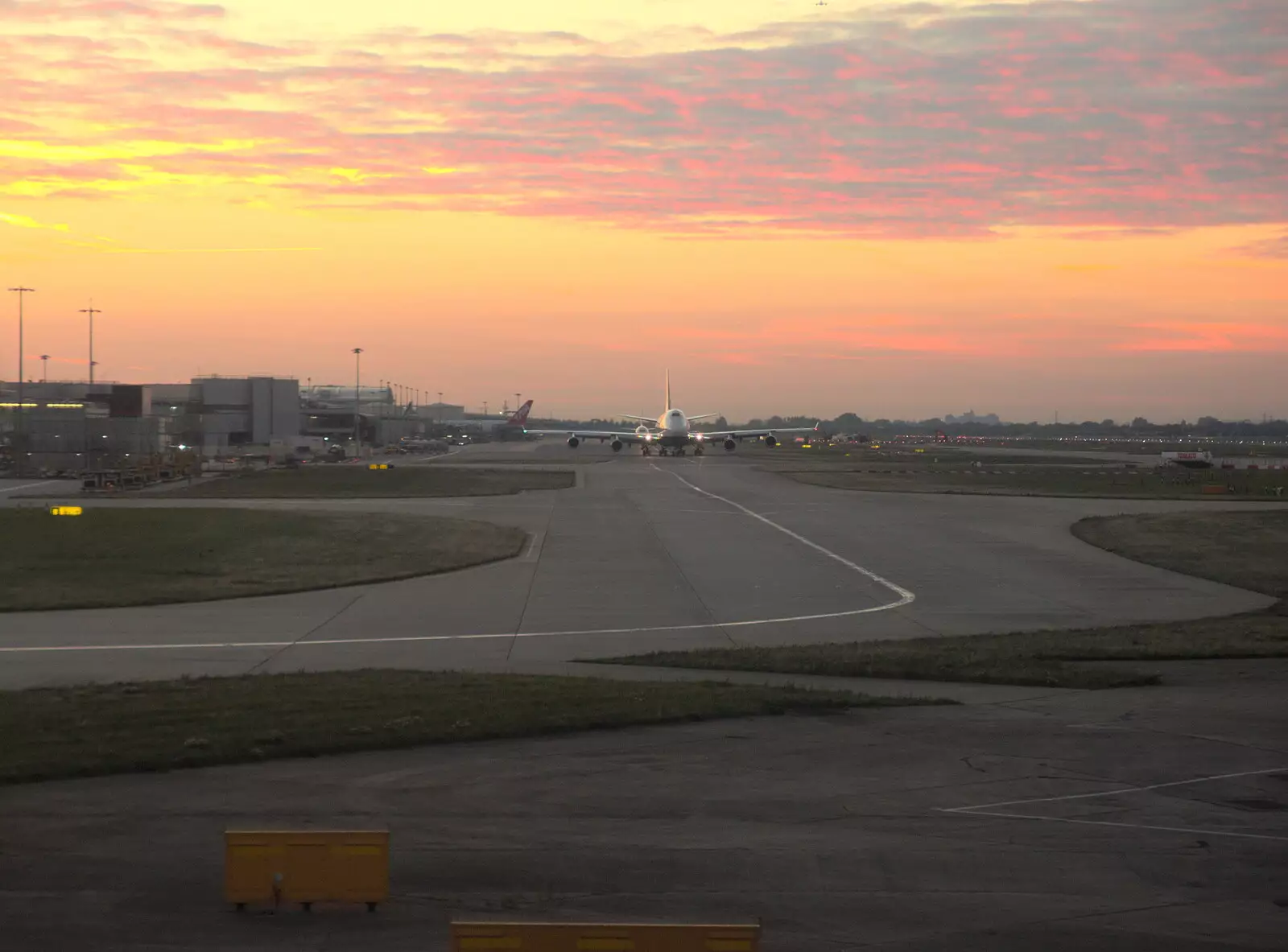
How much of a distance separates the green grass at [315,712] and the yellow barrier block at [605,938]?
26.1 feet

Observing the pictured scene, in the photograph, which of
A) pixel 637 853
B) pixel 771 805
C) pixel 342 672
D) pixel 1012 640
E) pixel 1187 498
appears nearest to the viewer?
pixel 637 853

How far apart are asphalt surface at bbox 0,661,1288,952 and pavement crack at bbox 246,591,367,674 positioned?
761 centimetres

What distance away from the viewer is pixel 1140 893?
10852 mm

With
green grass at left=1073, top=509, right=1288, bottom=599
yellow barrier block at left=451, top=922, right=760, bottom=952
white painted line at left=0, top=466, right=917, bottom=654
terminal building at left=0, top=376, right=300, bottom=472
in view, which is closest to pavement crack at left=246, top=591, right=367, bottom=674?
white painted line at left=0, top=466, right=917, bottom=654

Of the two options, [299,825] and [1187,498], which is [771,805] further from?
[1187,498]

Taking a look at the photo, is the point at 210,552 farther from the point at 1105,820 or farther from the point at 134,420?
the point at 134,420

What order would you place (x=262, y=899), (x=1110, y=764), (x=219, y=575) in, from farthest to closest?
(x=219, y=575)
(x=1110, y=764)
(x=262, y=899)

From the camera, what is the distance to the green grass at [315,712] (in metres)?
15.1

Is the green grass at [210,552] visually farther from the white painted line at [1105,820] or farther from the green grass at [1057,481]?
the green grass at [1057,481]

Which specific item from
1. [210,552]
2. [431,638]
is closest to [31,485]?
[210,552]

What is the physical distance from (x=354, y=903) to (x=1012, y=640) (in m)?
18.1

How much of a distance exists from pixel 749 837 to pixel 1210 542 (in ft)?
132

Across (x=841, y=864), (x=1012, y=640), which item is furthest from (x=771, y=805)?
(x=1012, y=640)

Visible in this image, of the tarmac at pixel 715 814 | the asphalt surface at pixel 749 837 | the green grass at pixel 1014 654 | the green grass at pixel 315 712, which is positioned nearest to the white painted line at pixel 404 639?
the tarmac at pixel 715 814
